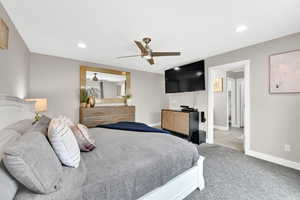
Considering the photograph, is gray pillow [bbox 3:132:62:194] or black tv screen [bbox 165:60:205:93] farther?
black tv screen [bbox 165:60:205:93]

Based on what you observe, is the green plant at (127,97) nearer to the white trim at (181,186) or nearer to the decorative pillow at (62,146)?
the white trim at (181,186)

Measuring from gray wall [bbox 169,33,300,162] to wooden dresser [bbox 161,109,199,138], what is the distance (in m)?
1.45

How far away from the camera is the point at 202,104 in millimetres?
4129

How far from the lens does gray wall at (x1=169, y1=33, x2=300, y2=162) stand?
2488mm

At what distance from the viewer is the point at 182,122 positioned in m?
4.36

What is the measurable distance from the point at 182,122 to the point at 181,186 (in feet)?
9.22

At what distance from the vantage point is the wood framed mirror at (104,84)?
4.34 metres

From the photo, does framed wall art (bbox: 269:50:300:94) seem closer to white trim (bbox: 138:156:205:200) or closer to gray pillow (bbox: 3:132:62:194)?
white trim (bbox: 138:156:205:200)

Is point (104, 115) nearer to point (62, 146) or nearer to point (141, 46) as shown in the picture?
point (141, 46)

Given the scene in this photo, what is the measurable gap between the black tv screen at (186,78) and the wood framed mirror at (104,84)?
1.64 meters

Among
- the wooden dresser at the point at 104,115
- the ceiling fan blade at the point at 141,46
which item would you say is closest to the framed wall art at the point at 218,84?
the wooden dresser at the point at 104,115

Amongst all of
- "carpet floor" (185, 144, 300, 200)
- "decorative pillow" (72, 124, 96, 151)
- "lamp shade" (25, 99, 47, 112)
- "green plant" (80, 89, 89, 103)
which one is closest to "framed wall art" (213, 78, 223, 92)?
"carpet floor" (185, 144, 300, 200)

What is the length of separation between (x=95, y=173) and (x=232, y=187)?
1937mm

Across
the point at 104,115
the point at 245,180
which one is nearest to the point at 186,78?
the point at 104,115
